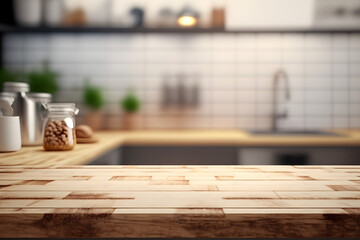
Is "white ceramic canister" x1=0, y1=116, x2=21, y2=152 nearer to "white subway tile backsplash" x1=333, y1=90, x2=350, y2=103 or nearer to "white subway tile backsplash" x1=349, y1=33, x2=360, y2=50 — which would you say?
"white subway tile backsplash" x1=333, y1=90, x2=350, y2=103

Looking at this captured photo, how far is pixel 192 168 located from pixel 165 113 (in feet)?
5.52

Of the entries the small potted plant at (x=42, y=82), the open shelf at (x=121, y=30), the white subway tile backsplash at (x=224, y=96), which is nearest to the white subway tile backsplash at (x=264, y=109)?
the white subway tile backsplash at (x=224, y=96)

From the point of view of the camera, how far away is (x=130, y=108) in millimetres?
2447

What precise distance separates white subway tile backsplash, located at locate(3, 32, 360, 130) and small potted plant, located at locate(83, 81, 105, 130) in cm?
14

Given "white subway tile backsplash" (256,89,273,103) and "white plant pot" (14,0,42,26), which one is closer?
"white plant pot" (14,0,42,26)

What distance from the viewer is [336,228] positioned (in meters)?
0.52

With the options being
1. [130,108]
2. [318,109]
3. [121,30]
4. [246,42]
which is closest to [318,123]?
[318,109]

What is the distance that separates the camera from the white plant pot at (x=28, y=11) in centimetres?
231

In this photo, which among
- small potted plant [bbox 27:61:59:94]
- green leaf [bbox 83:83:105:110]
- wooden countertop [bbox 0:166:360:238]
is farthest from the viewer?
green leaf [bbox 83:83:105:110]

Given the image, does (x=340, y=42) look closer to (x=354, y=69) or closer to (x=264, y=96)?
(x=354, y=69)

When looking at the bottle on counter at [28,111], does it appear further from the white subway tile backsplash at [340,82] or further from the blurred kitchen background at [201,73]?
the white subway tile backsplash at [340,82]

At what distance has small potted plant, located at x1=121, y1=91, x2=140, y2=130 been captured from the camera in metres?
2.44

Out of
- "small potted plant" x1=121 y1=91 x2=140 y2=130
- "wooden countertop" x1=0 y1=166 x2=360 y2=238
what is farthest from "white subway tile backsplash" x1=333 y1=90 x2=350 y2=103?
"wooden countertop" x1=0 y1=166 x2=360 y2=238

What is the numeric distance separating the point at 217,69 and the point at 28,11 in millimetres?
1472
